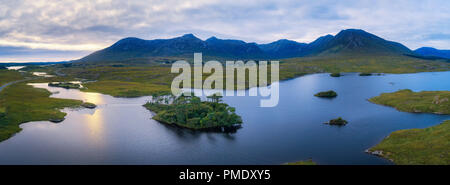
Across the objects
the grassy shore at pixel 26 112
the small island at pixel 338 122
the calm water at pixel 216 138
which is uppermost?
the grassy shore at pixel 26 112

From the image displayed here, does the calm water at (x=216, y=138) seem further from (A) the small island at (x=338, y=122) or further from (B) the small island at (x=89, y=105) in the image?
(B) the small island at (x=89, y=105)

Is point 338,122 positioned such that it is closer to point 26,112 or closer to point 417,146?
point 417,146

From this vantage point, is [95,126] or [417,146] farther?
[95,126]

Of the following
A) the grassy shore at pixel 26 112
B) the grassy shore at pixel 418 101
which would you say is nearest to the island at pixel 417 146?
the grassy shore at pixel 418 101

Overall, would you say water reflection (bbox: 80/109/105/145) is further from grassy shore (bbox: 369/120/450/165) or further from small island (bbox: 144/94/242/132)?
grassy shore (bbox: 369/120/450/165)

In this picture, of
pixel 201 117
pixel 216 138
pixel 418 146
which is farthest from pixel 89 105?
pixel 418 146
